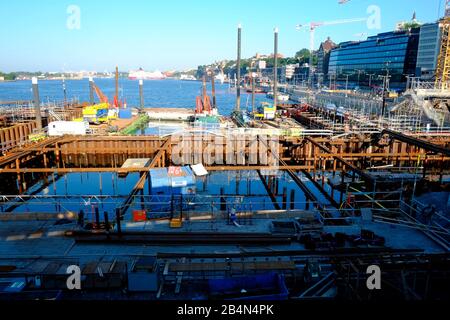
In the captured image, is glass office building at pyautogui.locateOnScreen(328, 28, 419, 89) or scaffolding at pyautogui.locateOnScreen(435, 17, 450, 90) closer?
scaffolding at pyautogui.locateOnScreen(435, 17, 450, 90)

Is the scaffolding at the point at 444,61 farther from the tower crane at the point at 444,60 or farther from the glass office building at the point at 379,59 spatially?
the glass office building at the point at 379,59

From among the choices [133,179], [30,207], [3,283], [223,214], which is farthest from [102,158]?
[3,283]

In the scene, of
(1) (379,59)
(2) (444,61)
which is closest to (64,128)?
(2) (444,61)

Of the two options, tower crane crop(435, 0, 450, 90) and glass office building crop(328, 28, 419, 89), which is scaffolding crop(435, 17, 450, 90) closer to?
tower crane crop(435, 0, 450, 90)

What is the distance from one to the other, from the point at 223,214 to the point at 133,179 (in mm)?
20115

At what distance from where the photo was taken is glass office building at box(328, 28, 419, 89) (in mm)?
116500

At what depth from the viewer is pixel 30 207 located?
998 inches

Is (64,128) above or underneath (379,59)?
underneath

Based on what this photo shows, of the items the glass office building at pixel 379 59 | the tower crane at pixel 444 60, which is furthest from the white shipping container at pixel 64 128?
the glass office building at pixel 379 59

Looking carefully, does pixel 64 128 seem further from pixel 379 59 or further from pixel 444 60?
pixel 379 59

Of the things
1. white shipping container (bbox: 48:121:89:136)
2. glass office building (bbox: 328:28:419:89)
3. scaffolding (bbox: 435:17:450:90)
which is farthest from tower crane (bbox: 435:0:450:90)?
white shipping container (bbox: 48:121:89:136)

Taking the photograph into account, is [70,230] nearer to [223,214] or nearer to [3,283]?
[3,283]

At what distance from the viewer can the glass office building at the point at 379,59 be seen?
116m

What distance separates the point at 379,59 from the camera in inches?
5226
